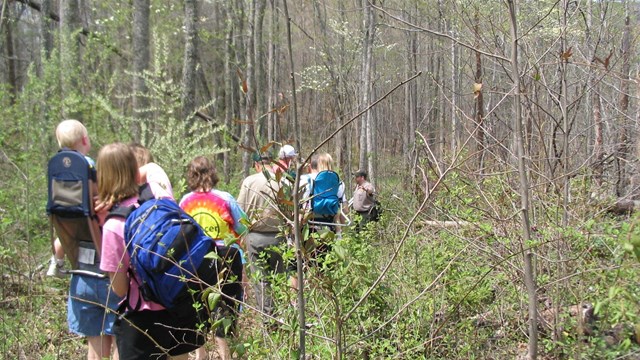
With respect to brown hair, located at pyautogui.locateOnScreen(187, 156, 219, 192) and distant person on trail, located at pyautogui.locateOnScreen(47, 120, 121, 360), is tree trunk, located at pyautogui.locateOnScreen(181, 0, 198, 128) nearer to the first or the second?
brown hair, located at pyautogui.locateOnScreen(187, 156, 219, 192)

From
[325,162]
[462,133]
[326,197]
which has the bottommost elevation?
[326,197]

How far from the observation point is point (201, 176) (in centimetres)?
378

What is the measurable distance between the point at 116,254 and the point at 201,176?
1.34 m

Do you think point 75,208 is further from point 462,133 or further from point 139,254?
point 462,133

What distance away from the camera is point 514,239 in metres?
3.16

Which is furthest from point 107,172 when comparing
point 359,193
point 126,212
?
point 359,193

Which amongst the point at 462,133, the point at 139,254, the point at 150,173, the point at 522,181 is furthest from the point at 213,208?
the point at 462,133

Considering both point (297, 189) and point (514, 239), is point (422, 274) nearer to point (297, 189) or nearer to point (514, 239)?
point (514, 239)

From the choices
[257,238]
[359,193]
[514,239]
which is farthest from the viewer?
[359,193]

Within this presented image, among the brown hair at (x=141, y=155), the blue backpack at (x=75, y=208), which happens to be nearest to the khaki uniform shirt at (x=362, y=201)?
the brown hair at (x=141, y=155)

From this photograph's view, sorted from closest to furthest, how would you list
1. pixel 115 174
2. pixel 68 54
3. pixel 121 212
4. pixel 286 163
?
pixel 286 163, pixel 121 212, pixel 115 174, pixel 68 54

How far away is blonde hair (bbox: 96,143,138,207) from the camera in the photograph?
8.80ft

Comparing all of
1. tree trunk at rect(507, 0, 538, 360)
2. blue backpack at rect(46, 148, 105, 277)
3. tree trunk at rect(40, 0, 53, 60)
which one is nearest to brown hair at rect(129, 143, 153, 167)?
blue backpack at rect(46, 148, 105, 277)

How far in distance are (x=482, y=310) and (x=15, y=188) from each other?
5878mm
